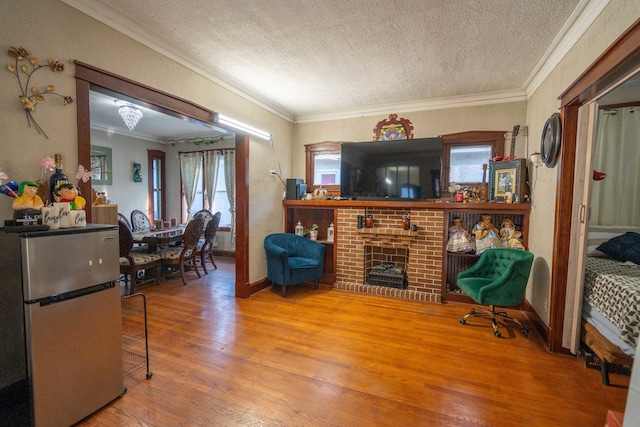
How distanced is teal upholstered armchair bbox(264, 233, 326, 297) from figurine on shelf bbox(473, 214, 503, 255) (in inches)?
78.6

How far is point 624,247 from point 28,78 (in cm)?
486

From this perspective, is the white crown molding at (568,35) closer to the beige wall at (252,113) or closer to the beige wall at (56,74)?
the beige wall at (252,113)

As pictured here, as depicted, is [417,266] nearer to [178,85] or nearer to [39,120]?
[178,85]

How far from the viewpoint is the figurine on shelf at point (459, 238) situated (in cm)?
351

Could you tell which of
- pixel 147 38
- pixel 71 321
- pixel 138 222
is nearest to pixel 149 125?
pixel 138 222

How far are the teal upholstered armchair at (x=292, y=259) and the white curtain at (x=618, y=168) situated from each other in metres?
3.30

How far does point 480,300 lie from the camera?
2740mm

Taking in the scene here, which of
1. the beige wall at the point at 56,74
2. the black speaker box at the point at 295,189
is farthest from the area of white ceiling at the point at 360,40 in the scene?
the black speaker box at the point at 295,189

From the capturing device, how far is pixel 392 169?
3906 mm

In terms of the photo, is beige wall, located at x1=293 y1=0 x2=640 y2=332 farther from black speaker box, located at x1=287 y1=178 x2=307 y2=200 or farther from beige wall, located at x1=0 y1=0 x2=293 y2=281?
beige wall, located at x1=0 y1=0 x2=293 y2=281

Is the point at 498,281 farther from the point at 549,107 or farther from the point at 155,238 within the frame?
the point at 155,238

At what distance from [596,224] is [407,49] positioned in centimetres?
289

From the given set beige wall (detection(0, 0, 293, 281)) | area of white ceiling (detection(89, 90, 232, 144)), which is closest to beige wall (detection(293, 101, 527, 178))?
area of white ceiling (detection(89, 90, 232, 144))

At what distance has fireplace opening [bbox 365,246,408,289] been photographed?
12.8 feet
